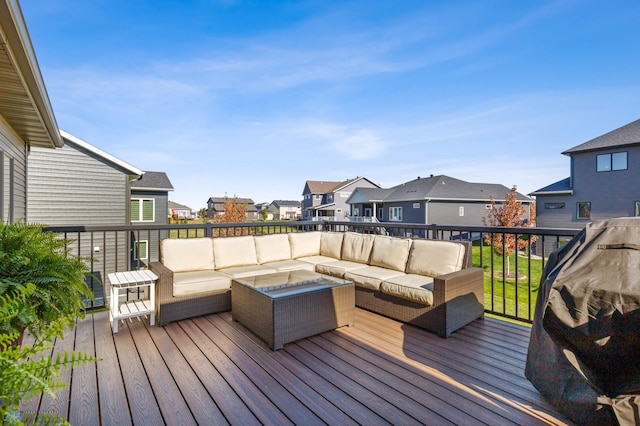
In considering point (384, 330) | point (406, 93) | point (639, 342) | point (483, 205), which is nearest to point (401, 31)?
point (406, 93)

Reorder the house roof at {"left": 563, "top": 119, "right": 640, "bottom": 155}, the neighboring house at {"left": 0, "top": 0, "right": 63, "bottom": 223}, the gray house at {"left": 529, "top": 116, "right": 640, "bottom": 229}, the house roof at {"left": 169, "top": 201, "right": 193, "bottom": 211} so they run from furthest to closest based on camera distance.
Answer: the house roof at {"left": 169, "top": 201, "right": 193, "bottom": 211}
the gray house at {"left": 529, "top": 116, "right": 640, "bottom": 229}
the house roof at {"left": 563, "top": 119, "right": 640, "bottom": 155}
the neighboring house at {"left": 0, "top": 0, "right": 63, "bottom": 223}

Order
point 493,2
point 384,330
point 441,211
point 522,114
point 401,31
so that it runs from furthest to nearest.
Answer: point 441,211 < point 522,114 < point 401,31 < point 493,2 < point 384,330

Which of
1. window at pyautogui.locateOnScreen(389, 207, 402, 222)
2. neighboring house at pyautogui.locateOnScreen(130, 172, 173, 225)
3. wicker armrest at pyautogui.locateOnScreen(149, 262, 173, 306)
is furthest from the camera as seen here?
window at pyautogui.locateOnScreen(389, 207, 402, 222)

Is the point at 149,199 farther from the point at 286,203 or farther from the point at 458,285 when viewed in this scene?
the point at 286,203

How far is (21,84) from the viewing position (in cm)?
264

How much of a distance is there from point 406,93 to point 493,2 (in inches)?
135

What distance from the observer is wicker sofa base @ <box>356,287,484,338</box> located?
9.57ft

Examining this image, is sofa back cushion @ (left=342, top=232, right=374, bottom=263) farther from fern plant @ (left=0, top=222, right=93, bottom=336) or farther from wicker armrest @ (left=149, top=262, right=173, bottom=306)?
fern plant @ (left=0, top=222, right=93, bottom=336)

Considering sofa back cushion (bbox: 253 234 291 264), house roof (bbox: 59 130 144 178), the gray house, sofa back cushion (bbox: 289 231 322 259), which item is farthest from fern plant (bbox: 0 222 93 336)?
the gray house

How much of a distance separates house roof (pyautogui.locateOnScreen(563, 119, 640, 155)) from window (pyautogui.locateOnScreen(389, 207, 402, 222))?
441 inches

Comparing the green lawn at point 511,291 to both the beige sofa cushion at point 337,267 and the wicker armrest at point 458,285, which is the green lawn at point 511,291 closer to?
the wicker armrest at point 458,285

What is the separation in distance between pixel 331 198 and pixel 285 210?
77.5 feet

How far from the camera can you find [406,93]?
9.08 metres

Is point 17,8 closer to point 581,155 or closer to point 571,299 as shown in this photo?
point 571,299
